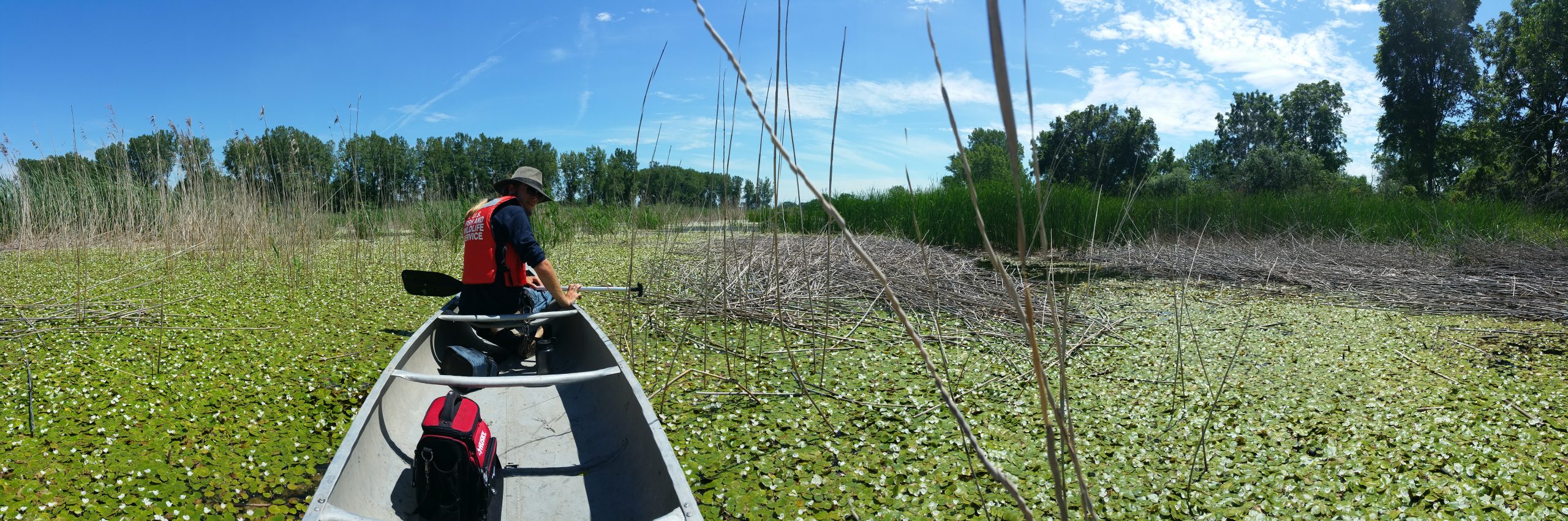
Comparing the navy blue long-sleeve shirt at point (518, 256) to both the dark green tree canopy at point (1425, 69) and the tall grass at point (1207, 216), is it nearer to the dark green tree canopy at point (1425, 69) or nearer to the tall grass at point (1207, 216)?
the tall grass at point (1207, 216)

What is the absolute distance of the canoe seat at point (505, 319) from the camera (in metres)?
3.06

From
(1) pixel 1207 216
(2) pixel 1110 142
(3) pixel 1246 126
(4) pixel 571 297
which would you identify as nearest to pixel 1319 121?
(3) pixel 1246 126

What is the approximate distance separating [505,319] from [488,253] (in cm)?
32

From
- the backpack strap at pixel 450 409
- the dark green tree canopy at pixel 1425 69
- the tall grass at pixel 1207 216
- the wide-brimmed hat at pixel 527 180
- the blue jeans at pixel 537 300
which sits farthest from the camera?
the dark green tree canopy at pixel 1425 69

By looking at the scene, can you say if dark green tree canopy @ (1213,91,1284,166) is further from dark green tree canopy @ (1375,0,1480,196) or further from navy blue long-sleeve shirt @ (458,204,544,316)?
navy blue long-sleeve shirt @ (458,204,544,316)

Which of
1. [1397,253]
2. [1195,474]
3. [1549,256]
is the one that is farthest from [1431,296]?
[1195,474]

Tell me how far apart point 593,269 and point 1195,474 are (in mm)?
5859

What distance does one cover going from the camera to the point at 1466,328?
12.5 ft

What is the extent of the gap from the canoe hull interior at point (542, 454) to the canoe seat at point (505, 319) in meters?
0.20

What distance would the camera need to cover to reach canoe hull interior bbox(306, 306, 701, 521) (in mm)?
1574

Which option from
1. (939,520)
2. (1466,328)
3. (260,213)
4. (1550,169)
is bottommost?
(939,520)

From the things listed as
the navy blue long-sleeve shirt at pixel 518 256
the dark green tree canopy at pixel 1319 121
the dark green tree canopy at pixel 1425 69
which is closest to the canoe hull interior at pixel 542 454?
the navy blue long-sleeve shirt at pixel 518 256

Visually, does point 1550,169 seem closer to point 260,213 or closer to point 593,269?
point 593,269

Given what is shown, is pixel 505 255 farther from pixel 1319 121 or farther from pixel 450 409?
pixel 1319 121
